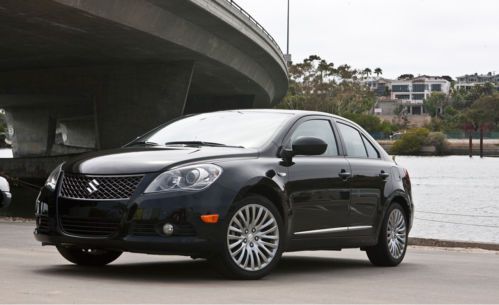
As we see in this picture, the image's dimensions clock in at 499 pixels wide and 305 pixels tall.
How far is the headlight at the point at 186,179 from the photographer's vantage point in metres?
8.07

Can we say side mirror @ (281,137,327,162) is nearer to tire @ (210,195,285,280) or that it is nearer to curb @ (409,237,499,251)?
tire @ (210,195,285,280)

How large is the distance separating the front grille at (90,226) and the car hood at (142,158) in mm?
405

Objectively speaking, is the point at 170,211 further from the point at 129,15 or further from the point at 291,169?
the point at 129,15

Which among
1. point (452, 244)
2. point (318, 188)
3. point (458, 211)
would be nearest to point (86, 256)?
point (318, 188)

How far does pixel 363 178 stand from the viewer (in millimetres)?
10188

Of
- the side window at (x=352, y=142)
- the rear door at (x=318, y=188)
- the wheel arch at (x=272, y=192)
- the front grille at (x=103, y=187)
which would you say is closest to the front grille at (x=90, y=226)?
the front grille at (x=103, y=187)

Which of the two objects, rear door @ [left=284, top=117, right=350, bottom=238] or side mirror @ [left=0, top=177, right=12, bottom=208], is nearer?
rear door @ [left=284, top=117, right=350, bottom=238]

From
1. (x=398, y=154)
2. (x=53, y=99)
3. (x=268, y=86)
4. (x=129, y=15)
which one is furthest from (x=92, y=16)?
(x=398, y=154)

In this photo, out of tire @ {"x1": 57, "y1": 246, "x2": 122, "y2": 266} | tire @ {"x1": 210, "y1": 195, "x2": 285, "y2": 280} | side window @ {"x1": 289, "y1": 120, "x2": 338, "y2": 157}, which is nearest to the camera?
tire @ {"x1": 210, "y1": 195, "x2": 285, "y2": 280}

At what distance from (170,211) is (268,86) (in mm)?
54161

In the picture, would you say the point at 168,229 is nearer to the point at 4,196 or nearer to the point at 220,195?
the point at 220,195

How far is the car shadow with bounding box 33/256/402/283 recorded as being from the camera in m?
8.41

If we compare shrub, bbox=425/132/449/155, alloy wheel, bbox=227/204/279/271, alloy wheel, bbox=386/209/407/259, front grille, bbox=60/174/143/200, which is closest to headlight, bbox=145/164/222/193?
front grille, bbox=60/174/143/200

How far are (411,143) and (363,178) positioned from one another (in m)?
137
